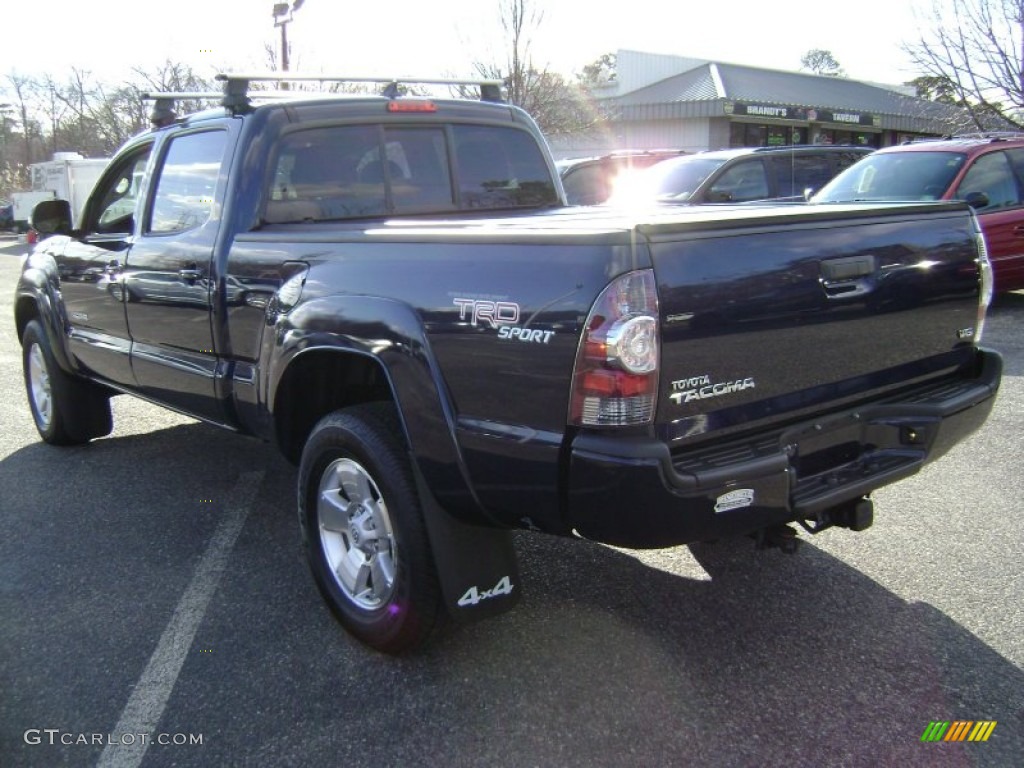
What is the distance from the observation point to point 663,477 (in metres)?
2.41

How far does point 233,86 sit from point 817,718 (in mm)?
3501

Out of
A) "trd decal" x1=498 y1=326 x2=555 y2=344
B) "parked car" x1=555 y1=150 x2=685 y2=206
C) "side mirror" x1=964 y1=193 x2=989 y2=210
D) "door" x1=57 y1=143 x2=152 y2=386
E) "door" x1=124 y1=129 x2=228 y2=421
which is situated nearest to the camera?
"trd decal" x1=498 y1=326 x2=555 y2=344

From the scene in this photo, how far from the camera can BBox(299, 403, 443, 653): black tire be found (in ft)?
9.84

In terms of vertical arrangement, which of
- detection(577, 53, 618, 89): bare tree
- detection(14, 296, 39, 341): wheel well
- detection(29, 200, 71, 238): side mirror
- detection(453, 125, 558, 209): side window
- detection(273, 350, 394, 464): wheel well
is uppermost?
detection(577, 53, 618, 89): bare tree

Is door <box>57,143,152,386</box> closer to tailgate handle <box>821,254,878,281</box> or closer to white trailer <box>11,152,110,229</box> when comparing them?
tailgate handle <box>821,254,878,281</box>

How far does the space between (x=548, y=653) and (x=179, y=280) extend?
7.93 feet

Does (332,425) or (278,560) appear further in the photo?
(278,560)

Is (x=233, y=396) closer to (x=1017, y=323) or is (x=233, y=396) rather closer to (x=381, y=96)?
(x=381, y=96)

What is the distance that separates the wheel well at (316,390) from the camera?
345 cm

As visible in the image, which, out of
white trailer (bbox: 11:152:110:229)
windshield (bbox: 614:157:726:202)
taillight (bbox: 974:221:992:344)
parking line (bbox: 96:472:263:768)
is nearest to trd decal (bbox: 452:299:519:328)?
parking line (bbox: 96:472:263:768)

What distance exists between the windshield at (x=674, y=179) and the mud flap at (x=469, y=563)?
7238 mm

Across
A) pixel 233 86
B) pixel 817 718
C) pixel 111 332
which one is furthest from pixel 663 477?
pixel 111 332

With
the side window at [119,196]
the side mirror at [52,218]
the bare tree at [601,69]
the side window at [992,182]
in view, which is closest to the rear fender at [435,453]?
the side window at [119,196]

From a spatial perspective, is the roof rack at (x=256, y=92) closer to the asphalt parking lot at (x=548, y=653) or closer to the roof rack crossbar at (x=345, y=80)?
the roof rack crossbar at (x=345, y=80)
